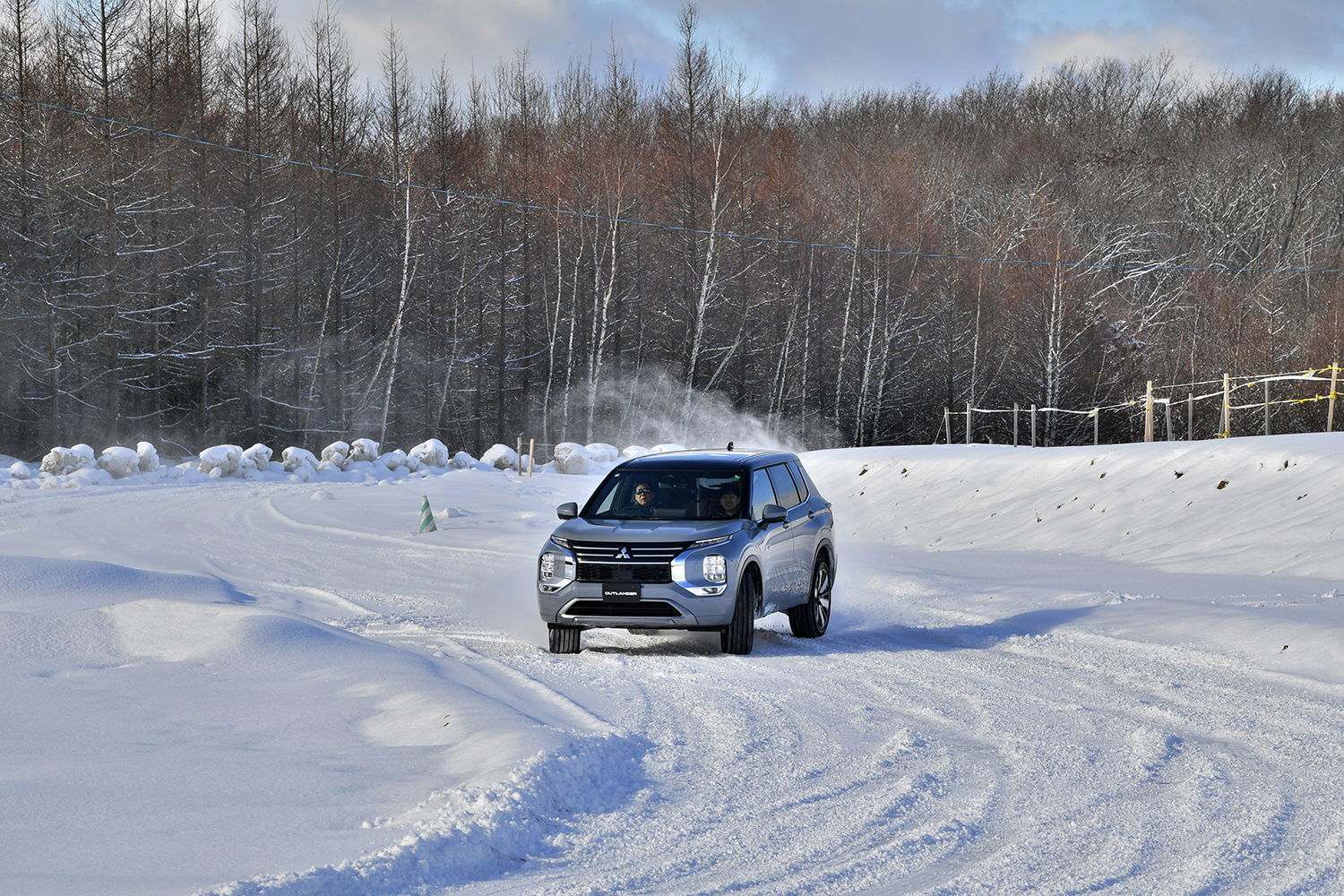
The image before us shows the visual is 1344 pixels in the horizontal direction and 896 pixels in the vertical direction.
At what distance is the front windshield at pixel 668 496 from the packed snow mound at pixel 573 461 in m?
25.9

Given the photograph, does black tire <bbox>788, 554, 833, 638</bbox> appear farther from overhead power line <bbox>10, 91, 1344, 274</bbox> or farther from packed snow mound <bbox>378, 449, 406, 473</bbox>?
overhead power line <bbox>10, 91, 1344, 274</bbox>

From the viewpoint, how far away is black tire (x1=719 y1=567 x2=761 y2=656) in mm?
10719

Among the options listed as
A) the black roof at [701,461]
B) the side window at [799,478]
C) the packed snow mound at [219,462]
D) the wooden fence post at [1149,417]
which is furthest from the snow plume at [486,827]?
the packed snow mound at [219,462]

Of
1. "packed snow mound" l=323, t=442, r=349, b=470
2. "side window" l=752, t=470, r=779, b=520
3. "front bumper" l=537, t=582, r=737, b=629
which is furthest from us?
"packed snow mound" l=323, t=442, r=349, b=470

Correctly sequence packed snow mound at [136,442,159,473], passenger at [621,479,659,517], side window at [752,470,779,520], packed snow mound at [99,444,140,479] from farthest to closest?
packed snow mound at [136,442,159,473] < packed snow mound at [99,444,140,479] < passenger at [621,479,659,517] < side window at [752,470,779,520]

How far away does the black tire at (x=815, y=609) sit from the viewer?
12148 mm

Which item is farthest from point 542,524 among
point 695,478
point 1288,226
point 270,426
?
point 1288,226

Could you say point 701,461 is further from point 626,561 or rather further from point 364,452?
point 364,452

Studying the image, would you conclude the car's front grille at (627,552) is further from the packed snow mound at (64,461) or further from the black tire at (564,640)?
the packed snow mound at (64,461)

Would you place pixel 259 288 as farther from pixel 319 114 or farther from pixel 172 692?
pixel 172 692

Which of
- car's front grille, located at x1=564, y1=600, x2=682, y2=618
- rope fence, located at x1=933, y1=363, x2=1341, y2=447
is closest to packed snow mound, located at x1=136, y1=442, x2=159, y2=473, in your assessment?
rope fence, located at x1=933, y1=363, x2=1341, y2=447

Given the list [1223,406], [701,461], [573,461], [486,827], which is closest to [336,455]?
[573,461]

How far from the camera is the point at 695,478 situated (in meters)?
11.7

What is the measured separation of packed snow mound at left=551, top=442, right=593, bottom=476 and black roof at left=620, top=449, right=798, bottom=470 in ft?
83.9
